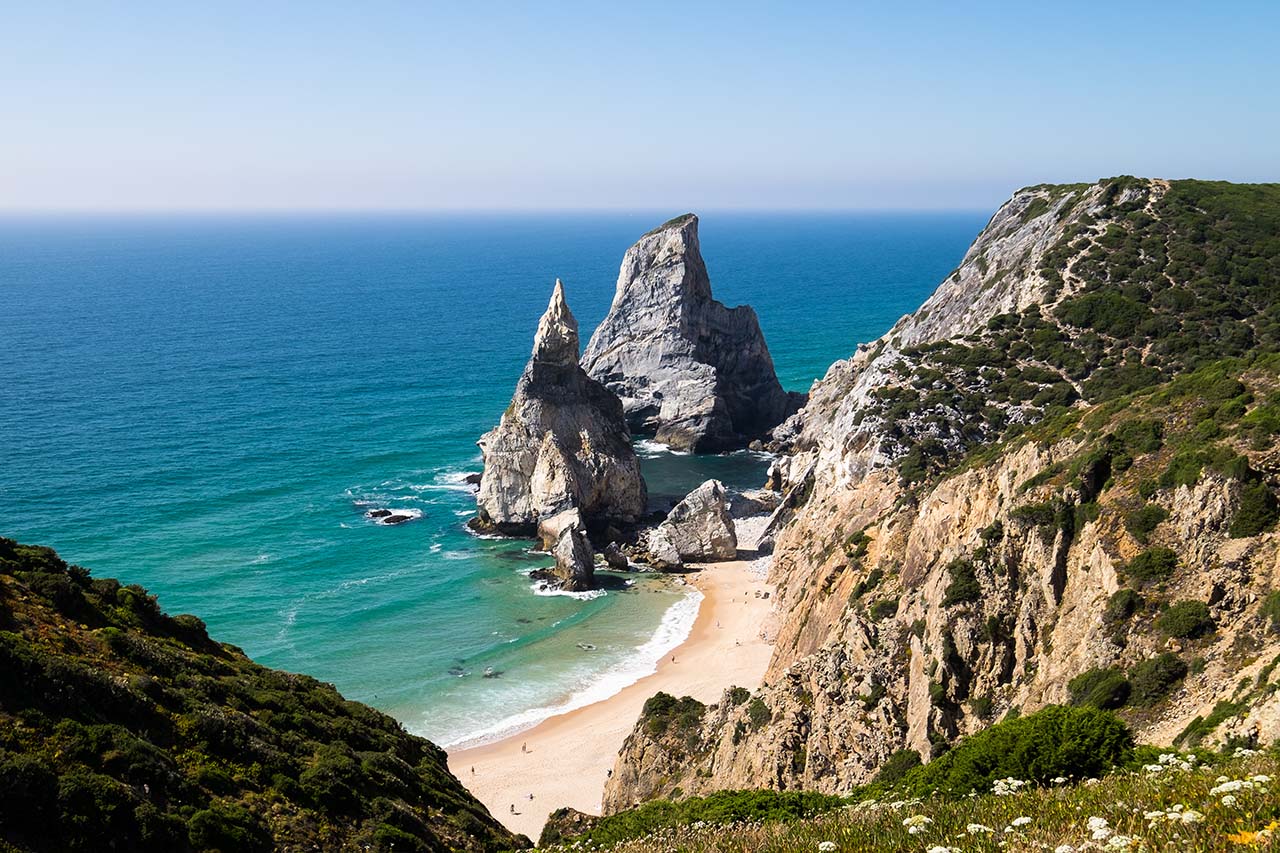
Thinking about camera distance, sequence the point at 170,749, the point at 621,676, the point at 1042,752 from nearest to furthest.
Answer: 1. the point at 1042,752
2. the point at 170,749
3. the point at 621,676

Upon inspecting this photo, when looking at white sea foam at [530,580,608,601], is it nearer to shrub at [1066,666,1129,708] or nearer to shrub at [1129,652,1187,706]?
shrub at [1066,666,1129,708]

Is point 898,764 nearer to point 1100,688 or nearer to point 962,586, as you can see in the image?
point 1100,688

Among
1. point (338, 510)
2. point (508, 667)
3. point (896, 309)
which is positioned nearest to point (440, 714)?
point (508, 667)

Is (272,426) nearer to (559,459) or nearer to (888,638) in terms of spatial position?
(559,459)

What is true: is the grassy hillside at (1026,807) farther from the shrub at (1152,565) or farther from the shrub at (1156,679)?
the shrub at (1152,565)

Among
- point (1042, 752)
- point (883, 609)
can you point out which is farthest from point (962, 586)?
point (1042, 752)

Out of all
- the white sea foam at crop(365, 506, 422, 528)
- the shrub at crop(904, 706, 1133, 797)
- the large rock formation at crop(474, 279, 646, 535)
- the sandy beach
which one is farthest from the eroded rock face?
the shrub at crop(904, 706, 1133, 797)
